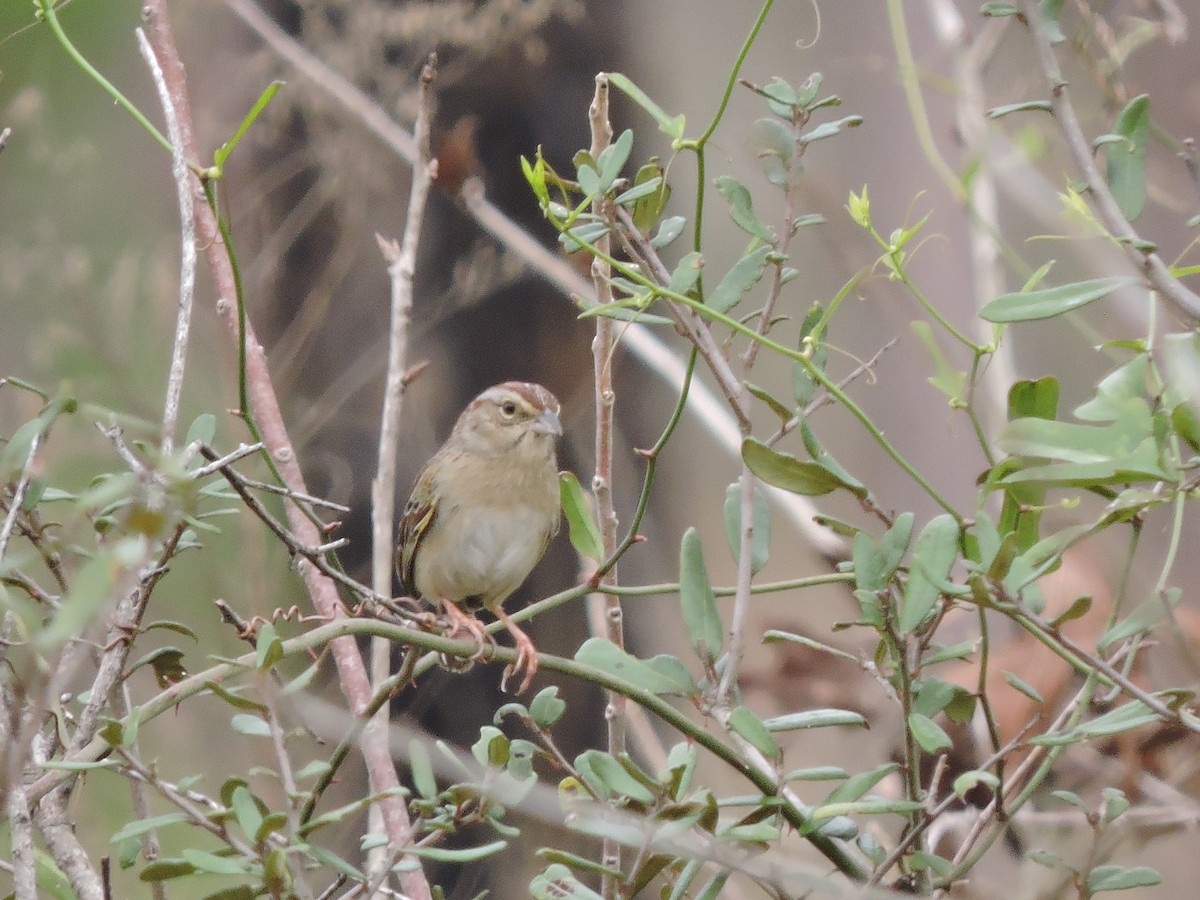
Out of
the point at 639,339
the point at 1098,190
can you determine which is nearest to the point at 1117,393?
the point at 1098,190

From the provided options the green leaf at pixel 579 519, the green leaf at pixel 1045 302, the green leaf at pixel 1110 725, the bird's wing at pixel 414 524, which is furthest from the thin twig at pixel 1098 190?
the bird's wing at pixel 414 524

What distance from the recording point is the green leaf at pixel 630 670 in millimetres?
1100

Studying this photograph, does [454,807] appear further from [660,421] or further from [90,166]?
[90,166]

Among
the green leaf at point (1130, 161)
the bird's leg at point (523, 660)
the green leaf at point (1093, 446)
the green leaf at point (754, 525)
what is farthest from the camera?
the bird's leg at point (523, 660)

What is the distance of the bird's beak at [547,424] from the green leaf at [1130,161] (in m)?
1.70

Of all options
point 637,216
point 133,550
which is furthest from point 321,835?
point 133,550

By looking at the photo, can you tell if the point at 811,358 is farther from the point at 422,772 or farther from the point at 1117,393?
the point at 422,772

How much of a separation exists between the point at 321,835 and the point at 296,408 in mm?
1388

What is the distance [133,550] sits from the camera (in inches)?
25.5

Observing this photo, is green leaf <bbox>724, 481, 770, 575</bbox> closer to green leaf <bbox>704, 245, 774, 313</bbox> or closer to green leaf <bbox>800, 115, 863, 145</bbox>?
green leaf <bbox>704, 245, 774, 313</bbox>

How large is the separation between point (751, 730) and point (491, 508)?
5.80ft

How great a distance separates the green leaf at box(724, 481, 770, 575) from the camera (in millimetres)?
1243

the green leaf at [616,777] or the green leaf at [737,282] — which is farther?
the green leaf at [737,282]

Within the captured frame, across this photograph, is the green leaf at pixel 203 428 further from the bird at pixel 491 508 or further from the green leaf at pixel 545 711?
the bird at pixel 491 508
